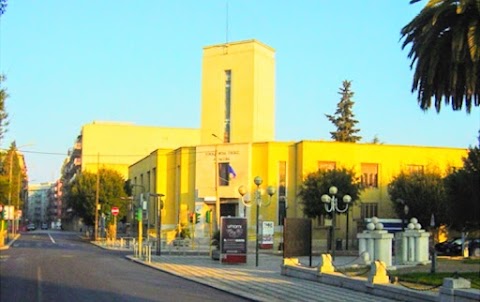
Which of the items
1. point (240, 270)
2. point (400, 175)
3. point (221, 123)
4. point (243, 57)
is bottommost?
point (240, 270)

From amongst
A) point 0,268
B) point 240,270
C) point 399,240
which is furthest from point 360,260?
point 0,268

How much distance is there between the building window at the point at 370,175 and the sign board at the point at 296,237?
40.3 metres

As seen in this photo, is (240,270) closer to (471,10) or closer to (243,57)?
(471,10)

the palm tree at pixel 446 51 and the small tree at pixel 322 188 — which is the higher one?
the palm tree at pixel 446 51

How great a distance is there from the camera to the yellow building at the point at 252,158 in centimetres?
6694

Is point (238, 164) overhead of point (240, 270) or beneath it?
overhead

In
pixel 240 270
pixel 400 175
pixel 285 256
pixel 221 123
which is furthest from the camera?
pixel 221 123

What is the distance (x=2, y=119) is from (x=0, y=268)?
8.24 metres

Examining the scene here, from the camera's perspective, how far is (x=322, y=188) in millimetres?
58031

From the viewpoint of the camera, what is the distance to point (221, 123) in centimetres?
7344

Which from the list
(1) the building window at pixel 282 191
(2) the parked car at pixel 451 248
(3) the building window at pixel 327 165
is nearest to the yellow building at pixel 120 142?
(1) the building window at pixel 282 191

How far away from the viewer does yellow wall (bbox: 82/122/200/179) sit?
116812 millimetres

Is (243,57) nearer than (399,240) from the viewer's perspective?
No

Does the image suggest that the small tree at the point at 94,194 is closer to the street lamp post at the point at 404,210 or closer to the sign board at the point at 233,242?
the street lamp post at the point at 404,210
